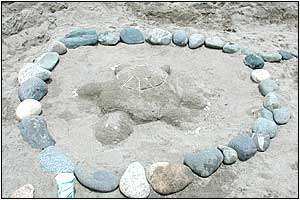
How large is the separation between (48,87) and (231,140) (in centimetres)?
140

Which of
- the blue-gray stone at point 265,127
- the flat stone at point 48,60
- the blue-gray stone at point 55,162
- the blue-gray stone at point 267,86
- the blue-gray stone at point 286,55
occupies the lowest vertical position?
the blue-gray stone at point 286,55

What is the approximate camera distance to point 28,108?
3.06 meters

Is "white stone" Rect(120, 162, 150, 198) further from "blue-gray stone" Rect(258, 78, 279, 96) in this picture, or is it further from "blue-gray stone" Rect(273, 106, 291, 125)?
"blue-gray stone" Rect(258, 78, 279, 96)

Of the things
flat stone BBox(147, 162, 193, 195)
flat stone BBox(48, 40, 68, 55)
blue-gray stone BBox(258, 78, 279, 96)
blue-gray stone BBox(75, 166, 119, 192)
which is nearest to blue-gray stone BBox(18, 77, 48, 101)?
flat stone BBox(48, 40, 68, 55)

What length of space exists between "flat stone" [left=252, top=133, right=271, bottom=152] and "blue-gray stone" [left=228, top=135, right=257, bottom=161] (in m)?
0.04

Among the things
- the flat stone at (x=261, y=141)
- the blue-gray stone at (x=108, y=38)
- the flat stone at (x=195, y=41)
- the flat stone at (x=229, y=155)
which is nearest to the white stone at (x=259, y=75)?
the flat stone at (x=195, y=41)

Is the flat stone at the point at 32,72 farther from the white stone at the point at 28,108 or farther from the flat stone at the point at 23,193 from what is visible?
the flat stone at the point at 23,193

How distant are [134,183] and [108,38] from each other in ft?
5.87

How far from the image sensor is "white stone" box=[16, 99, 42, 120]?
3.03m

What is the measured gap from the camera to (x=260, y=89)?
11.4ft

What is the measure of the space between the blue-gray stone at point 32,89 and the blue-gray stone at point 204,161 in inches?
46.1

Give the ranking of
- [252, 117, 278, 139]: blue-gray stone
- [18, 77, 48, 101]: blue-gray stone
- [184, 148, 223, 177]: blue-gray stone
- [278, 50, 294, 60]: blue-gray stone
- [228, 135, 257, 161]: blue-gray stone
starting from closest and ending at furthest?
[184, 148, 223, 177]: blue-gray stone < [228, 135, 257, 161]: blue-gray stone < [252, 117, 278, 139]: blue-gray stone < [18, 77, 48, 101]: blue-gray stone < [278, 50, 294, 60]: blue-gray stone

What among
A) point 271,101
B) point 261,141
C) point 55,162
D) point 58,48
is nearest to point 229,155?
point 261,141

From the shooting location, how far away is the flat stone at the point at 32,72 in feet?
11.1
